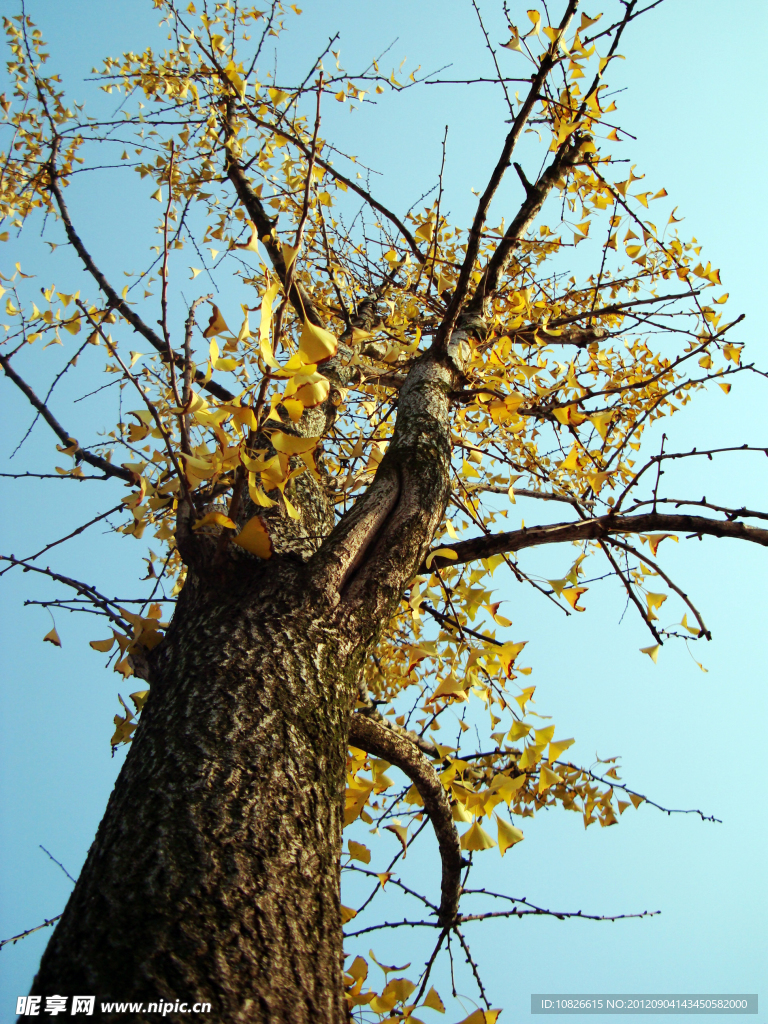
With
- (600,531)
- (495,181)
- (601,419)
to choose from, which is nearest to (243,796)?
(600,531)

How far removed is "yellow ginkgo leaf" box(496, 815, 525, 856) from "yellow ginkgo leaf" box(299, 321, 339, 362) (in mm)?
907

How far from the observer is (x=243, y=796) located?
89 centimetres

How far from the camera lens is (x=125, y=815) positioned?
88 centimetres

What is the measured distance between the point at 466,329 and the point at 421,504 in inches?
52.2

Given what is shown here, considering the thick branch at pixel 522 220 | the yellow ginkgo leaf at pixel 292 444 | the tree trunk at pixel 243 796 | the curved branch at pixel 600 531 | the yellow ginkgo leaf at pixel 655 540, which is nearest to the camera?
the tree trunk at pixel 243 796

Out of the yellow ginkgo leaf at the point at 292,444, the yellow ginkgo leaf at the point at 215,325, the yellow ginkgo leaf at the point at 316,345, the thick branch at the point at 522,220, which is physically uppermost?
the thick branch at the point at 522,220

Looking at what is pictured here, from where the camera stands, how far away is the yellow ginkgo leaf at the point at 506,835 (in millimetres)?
1044

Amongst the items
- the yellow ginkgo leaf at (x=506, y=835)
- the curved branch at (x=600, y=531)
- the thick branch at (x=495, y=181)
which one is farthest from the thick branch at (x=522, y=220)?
the yellow ginkgo leaf at (x=506, y=835)

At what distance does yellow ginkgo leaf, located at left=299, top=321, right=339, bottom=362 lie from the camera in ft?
2.95

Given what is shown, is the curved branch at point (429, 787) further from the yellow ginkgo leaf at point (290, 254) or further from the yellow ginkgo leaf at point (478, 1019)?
the yellow ginkgo leaf at point (290, 254)

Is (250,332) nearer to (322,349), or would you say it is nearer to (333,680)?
(322,349)

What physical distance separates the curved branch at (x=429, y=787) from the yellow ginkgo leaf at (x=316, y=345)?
82 cm

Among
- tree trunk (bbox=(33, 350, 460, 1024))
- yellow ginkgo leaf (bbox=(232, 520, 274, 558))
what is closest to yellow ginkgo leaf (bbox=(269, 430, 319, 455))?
yellow ginkgo leaf (bbox=(232, 520, 274, 558))

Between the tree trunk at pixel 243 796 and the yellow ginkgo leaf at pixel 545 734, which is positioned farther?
the yellow ginkgo leaf at pixel 545 734
